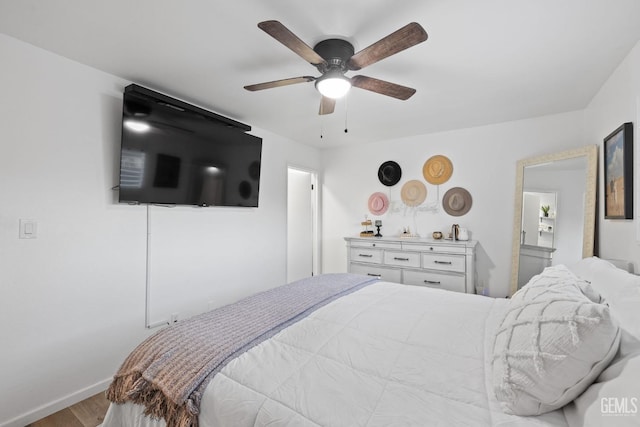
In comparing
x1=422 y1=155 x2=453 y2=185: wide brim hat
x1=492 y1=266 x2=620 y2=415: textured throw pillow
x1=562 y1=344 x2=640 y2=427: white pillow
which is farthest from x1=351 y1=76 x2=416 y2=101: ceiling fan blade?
x1=422 y1=155 x2=453 y2=185: wide brim hat

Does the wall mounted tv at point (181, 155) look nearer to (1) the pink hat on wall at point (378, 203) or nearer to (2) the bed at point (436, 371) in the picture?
(2) the bed at point (436, 371)

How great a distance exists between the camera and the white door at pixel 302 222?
174 inches

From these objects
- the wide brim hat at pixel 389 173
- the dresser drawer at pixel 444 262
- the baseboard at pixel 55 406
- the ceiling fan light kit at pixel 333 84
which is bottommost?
the baseboard at pixel 55 406

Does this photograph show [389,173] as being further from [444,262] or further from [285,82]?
[285,82]

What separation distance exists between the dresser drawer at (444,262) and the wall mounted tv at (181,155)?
2.19 meters

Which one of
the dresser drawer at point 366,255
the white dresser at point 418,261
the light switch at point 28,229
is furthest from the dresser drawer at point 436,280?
the light switch at point 28,229

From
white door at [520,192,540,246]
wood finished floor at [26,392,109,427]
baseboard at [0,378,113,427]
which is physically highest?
white door at [520,192,540,246]

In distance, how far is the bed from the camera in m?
0.82

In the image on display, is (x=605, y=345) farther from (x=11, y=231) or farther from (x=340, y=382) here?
(x=11, y=231)

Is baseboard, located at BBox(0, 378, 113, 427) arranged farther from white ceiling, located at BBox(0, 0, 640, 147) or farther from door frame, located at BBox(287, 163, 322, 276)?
door frame, located at BBox(287, 163, 322, 276)

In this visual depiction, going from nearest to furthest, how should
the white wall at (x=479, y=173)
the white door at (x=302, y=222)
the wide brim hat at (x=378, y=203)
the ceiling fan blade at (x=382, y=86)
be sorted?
the ceiling fan blade at (x=382, y=86), the white wall at (x=479, y=173), the wide brim hat at (x=378, y=203), the white door at (x=302, y=222)

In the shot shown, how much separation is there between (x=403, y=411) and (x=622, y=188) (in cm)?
215

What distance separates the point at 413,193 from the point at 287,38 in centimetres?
296

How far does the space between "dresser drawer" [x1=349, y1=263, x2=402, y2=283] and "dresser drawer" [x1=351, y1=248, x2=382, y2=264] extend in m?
0.08
